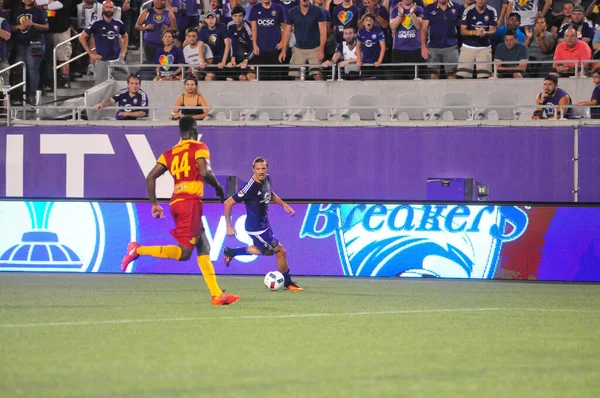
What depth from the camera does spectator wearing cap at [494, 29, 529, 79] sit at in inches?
839

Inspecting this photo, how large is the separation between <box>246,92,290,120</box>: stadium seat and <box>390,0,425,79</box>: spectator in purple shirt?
250 centimetres

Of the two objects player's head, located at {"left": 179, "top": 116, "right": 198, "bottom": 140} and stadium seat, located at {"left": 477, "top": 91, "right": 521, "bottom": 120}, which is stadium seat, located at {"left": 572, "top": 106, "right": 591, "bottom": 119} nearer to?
stadium seat, located at {"left": 477, "top": 91, "right": 521, "bottom": 120}

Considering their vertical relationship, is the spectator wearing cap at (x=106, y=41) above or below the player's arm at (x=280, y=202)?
above

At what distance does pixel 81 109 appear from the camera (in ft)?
71.1

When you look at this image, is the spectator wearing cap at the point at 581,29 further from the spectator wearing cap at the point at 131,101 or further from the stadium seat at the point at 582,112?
the spectator wearing cap at the point at 131,101

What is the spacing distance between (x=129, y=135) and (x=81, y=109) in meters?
1.18

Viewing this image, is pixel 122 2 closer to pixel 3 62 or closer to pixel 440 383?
pixel 3 62

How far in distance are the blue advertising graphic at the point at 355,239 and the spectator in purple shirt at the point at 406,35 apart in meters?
5.13

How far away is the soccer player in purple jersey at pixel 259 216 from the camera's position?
1496cm

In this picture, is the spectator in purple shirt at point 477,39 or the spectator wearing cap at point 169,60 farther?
the spectator wearing cap at point 169,60

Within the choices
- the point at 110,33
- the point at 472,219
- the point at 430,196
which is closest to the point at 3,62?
the point at 110,33

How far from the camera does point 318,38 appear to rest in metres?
22.0

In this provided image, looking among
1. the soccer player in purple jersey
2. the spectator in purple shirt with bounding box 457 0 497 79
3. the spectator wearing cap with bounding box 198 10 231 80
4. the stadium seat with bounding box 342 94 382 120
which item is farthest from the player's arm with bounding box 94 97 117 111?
the soccer player in purple jersey

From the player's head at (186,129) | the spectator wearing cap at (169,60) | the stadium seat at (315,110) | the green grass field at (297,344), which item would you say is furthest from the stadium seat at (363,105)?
the player's head at (186,129)
